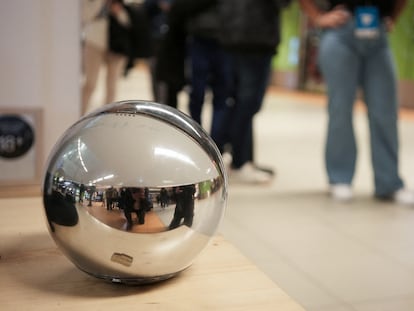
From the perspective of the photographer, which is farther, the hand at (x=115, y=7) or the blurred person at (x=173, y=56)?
the hand at (x=115, y=7)

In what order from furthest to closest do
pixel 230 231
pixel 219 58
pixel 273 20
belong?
pixel 219 58 < pixel 273 20 < pixel 230 231

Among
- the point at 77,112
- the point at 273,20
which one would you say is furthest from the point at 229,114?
the point at 77,112

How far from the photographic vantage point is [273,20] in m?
2.53

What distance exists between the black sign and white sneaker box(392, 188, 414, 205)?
1.62 metres

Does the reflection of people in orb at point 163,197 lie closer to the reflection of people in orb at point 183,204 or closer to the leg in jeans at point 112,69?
the reflection of people in orb at point 183,204

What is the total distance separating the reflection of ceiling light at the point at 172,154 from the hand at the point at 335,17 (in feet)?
5.56

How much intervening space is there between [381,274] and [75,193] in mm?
1134

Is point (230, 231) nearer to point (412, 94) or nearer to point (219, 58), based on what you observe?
point (219, 58)

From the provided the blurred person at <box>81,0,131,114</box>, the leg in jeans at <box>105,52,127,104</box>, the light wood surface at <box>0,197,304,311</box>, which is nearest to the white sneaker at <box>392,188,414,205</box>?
the blurred person at <box>81,0,131,114</box>

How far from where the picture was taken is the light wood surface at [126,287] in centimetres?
79

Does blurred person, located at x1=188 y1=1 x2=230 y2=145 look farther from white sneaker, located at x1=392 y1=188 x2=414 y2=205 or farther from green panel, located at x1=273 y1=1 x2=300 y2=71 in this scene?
green panel, located at x1=273 y1=1 x2=300 y2=71

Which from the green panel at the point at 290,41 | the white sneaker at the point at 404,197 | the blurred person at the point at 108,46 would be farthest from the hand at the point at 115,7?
the green panel at the point at 290,41

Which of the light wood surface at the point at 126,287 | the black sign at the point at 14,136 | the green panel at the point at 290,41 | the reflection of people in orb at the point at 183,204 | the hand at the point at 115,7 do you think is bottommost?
the green panel at the point at 290,41

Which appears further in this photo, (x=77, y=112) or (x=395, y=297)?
(x=77, y=112)
